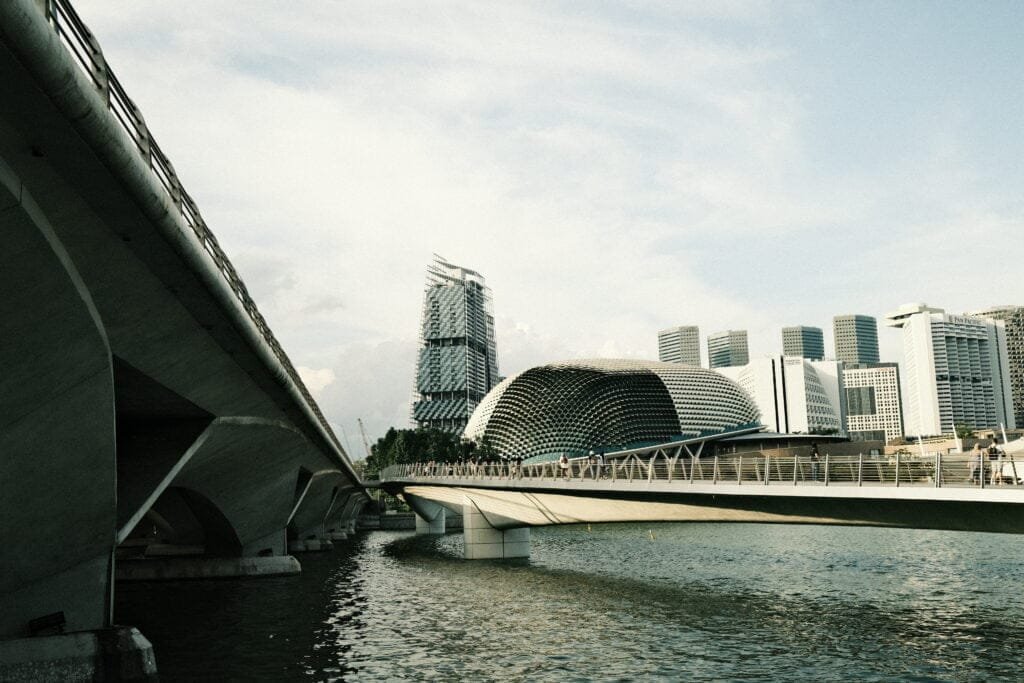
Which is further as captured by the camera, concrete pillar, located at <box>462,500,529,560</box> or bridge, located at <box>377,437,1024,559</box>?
concrete pillar, located at <box>462,500,529,560</box>

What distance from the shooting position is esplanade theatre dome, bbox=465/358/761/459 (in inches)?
6880

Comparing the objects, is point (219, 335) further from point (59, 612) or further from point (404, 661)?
point (404, 661)

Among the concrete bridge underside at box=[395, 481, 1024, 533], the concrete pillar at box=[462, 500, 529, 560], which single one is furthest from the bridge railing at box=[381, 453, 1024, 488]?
the concrete pillar at box=[462, 500, 529, 560]

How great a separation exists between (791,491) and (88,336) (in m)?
22.0

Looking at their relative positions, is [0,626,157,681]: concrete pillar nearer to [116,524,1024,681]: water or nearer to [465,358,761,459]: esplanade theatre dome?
[116,524,1024,681]: water

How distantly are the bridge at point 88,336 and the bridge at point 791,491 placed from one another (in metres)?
15.6

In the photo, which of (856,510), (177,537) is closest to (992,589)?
(856,510)

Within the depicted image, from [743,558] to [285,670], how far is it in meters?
39.1

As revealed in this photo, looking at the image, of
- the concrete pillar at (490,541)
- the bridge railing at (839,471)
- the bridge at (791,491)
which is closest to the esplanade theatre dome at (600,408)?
the concrete pillar at (490,541)

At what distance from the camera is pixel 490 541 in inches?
2393

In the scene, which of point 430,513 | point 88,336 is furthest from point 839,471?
point 430,513

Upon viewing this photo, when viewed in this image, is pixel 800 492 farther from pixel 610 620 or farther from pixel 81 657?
pixel 81 657

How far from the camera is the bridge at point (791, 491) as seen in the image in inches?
992

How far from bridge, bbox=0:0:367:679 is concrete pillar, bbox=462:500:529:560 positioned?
31634 mm
